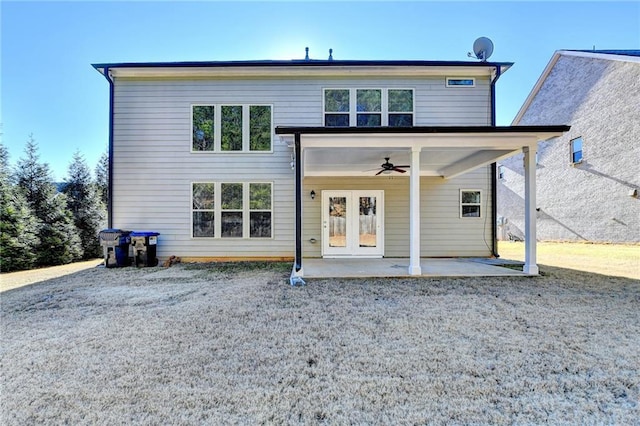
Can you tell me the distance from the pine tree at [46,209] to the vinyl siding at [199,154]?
2.19 m

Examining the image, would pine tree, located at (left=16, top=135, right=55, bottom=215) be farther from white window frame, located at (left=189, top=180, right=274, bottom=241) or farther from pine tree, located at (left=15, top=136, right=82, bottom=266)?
white window frame, located at (left=189, top=180, right=274, bottom=241)

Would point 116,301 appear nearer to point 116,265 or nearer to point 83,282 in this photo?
point 83,282

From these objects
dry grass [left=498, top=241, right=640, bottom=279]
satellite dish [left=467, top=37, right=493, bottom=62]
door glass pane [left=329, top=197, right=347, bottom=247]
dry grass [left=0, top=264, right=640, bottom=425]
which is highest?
satellite dish [left=467, top=37, right=493, bottom=62]

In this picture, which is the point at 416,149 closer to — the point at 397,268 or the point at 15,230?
the point at 397,268

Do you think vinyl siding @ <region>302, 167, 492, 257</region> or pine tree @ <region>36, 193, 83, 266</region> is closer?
pine tree @ <region>36, 193, 83, 266</region>

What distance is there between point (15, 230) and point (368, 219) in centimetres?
948

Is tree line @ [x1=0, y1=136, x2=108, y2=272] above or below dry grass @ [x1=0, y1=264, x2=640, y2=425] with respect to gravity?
above

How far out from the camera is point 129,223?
341 inches

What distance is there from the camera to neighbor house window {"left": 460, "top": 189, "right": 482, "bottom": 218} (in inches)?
350

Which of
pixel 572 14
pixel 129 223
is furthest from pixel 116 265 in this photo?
pixel 572 14

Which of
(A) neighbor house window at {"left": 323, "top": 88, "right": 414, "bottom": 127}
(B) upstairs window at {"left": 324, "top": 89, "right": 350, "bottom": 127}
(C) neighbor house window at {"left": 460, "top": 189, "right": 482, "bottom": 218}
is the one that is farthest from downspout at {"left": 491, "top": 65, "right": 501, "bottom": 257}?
(B) upstairs window at {"left": 324, "top": 89, "right": 350, "bottom": 127}

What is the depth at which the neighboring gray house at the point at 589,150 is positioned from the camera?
35.9 feet

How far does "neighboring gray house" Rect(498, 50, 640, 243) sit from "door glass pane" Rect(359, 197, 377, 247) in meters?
9.69

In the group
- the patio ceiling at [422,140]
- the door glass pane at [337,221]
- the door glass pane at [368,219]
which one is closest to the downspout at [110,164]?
the patio ceiling at [422,140]
